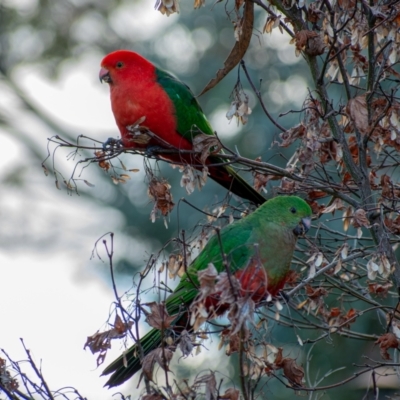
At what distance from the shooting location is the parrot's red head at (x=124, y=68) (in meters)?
4.41

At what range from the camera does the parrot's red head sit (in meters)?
4.41

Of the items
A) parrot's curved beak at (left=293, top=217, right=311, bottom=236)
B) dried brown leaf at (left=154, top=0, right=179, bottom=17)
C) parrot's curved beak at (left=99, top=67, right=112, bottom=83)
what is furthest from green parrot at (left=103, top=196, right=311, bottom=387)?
parrot's curved beak at (left=99, top=67, right=112, bottom=83)

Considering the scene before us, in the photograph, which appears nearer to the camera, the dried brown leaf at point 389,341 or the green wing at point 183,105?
the dried brown leaf at point 389,341

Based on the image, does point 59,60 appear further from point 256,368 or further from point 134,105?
point 256,368

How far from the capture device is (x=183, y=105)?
4297 millimetres

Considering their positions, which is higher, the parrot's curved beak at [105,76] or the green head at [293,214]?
the parrot's curved beak at [105,76]

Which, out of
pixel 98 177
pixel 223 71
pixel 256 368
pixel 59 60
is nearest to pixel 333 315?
pixel 256 368

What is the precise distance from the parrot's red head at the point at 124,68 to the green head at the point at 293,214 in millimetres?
1257

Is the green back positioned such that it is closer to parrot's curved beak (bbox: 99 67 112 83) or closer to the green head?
the green head

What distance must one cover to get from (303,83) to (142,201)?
253cm

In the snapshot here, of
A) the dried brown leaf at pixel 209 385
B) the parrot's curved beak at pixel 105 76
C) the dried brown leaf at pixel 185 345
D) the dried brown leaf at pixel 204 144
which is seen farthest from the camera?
the parrot's curved beak at pixel 105 76

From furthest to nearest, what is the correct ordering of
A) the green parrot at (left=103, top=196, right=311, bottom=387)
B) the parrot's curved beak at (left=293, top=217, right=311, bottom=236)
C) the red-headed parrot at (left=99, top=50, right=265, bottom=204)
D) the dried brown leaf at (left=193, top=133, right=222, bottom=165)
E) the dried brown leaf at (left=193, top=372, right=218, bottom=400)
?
the red-headed parrot at (left=99, top=50, right=265, bottom=204), the parrot's curved beak at (left=293, top=217, right=311, bottom=236), the green parrot at (left=103, top=196, right=311, bottom=387), the dried brown leaf at (left=193, top=133, right=222, bottom=165), the dried brown leaf at (left=193, top=372, right=218, bottom=400)

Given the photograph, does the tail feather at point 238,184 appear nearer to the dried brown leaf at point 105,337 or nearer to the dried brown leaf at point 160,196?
the dried brown leaf at point 160,196

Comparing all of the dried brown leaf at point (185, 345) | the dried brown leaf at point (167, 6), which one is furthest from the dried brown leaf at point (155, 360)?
the dried brown leaf at point (167, 6)
